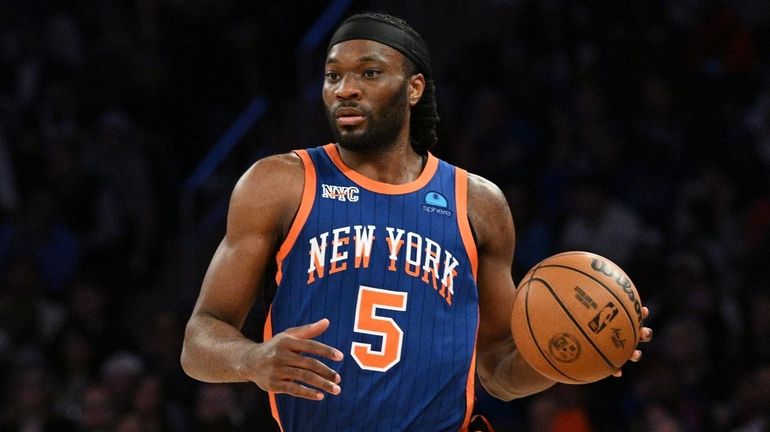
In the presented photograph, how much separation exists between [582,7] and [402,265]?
7.13m

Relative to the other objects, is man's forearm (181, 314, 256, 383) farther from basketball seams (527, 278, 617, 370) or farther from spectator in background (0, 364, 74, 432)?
spectator in background (0, 364, 74, 432)

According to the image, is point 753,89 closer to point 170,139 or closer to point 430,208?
point 170,139

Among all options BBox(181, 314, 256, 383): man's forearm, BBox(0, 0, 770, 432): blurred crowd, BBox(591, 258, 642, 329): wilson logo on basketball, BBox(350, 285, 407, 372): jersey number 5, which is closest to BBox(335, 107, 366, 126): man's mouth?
BBox(350, 285, 407, 372): jersey number 5

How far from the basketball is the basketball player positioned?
6.0 inches

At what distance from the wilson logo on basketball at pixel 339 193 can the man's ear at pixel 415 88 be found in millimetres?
419

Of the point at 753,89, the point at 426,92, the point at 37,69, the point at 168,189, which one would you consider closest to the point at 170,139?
the point at 168,189

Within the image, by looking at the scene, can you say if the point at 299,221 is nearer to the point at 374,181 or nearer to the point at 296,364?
the point at 374,181

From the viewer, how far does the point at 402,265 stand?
14.5 ft

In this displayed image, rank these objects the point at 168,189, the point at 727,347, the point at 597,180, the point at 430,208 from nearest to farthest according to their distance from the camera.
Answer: the point at 430,208
the point at 727,347
the point at 597,180
the point at 168,189

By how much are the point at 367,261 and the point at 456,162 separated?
5.76 meters

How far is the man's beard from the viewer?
453cm

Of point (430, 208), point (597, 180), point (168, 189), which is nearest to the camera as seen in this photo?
point (430, 208)

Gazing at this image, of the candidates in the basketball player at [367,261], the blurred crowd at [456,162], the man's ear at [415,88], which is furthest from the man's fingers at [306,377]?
the blurred crowd at [456,162]

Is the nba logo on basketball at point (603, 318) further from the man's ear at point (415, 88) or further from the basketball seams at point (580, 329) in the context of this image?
the man's ear at point (415, 88)
